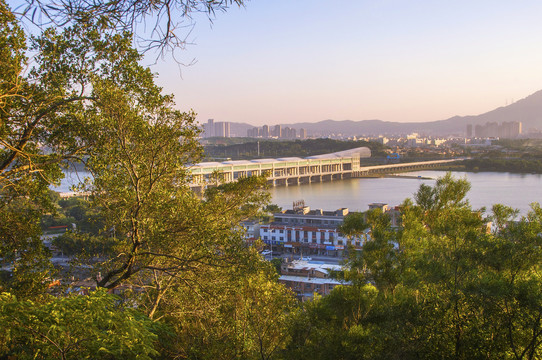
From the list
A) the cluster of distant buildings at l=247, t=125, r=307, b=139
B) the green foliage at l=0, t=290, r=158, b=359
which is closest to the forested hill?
the green foliage at l=0, t=290, r=158, b=359

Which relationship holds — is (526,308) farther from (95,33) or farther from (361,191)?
(361,191)

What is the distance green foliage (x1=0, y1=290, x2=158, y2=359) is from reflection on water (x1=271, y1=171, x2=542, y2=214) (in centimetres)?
815

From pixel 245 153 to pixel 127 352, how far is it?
2221 cm

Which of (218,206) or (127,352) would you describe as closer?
(127,352)

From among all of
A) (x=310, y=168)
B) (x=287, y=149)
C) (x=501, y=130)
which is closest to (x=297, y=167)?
(x=310, y=168)

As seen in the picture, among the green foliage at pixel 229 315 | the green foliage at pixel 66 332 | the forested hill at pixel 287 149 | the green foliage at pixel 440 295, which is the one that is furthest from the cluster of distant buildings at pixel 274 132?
the green foliage at pixel 66 332

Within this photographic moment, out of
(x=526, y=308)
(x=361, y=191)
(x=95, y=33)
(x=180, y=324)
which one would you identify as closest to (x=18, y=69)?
(x=95, y=33)

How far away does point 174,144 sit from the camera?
1286 mm

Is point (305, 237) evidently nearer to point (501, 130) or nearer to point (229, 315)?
point (229, 315)

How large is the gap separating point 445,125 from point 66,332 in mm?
79096

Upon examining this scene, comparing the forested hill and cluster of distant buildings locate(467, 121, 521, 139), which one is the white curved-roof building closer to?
the forested hill

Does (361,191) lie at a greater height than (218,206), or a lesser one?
lesser

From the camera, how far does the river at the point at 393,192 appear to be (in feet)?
31.9

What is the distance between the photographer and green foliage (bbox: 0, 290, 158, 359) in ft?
2.78
